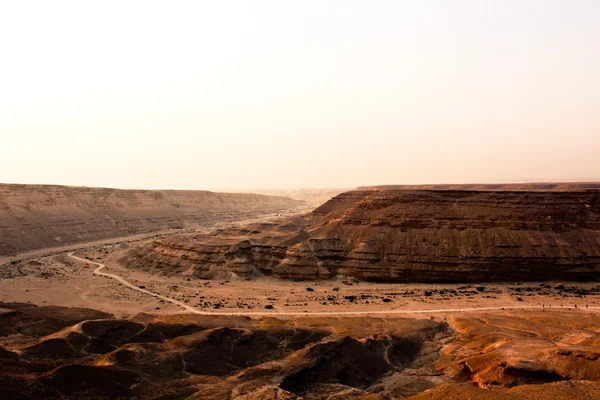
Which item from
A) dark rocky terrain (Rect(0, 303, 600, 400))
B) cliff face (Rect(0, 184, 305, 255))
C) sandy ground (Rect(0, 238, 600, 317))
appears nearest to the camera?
dark rocky terrain (Rect(0, 303, 600, 400))

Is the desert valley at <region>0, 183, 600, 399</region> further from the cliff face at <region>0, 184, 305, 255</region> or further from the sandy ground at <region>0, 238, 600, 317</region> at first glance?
the cliff face at <region>0, 184, 305, 255</region>

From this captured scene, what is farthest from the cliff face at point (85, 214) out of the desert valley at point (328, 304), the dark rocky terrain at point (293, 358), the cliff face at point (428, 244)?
the dark rocky terrain at point (293, 358)

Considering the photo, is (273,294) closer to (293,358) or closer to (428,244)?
(428,244)

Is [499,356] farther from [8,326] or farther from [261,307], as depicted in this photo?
[8,326]

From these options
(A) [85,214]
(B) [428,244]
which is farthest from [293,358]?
(A) [85,214]

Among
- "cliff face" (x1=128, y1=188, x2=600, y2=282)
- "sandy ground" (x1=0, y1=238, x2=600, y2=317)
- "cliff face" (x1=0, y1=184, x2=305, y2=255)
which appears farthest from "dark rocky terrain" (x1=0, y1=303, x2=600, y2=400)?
"cliff face" (x1=0, y1=184, x2=305, y2=255)

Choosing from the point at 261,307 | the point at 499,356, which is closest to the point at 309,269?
the point at 261,307
